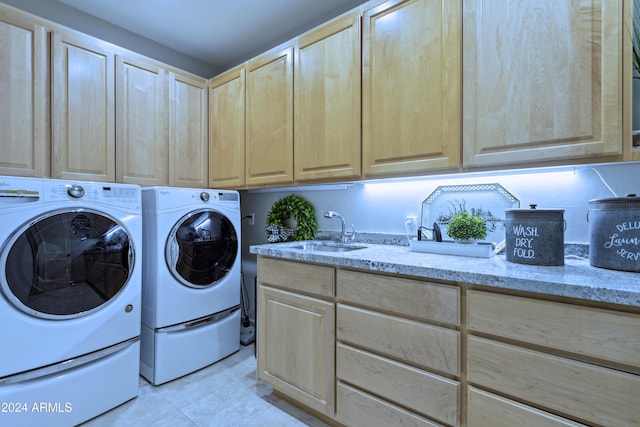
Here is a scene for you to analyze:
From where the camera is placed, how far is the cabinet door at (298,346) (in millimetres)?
1519

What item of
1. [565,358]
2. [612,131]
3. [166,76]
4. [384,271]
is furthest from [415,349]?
[166,76]

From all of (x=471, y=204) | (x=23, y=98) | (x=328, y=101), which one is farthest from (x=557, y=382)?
(x=23, y=98)

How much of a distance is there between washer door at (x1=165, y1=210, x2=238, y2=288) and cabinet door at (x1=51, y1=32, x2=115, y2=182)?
0.64m

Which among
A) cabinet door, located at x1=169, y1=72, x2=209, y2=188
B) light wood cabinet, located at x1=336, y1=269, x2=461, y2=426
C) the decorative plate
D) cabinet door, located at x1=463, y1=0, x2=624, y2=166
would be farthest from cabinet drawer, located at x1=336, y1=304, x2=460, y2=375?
cabinet door, located at x1=169, y1=72, x2=209, y2=188

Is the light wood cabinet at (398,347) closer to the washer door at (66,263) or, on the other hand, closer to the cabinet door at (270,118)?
the cabinet door at (270,118)

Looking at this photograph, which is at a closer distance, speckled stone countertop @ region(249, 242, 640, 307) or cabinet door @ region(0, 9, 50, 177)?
speckled stone countertop @ region(249, 242, 640, 307)

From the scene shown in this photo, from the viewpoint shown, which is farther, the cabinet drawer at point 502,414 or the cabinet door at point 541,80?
the cabinet door at point 541,80

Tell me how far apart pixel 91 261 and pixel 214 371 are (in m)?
1.12

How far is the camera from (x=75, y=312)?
1573mm

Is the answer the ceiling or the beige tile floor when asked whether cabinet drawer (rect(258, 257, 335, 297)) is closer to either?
the beige tile floor

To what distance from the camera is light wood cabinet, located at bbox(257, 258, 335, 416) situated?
1.52m

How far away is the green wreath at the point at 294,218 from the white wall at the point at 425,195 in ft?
0.32

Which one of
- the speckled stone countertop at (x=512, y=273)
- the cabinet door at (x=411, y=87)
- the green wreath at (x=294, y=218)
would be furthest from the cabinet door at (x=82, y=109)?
the cabinet door at (x=411, y=87)

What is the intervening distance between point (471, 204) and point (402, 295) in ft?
2.59
